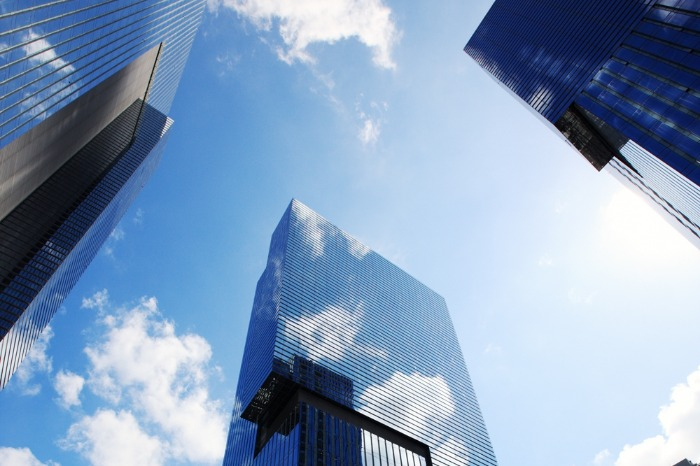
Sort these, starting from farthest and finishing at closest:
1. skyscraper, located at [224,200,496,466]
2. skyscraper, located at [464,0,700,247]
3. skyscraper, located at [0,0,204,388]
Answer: skyscraper, located at [224,200,496,466], skyscraper, located at [0,0,204,388], skyscraper, located at [464,0,700,247]

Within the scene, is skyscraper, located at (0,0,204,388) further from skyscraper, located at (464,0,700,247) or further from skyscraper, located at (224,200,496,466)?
skyscraper, located at (464,0,700,247)

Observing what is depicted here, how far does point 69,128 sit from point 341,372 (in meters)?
70.4

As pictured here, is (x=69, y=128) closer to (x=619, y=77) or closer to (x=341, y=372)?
(x=341, y=372)

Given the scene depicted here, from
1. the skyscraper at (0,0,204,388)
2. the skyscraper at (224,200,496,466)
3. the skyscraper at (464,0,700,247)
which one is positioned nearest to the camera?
the skyscraper at (464,0,700,247)

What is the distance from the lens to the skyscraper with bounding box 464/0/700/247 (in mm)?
43969

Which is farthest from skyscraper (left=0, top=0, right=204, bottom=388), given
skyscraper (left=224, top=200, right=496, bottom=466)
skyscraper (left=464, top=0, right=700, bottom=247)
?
A: skyscraper (left=464, top=0, right=700, bottom=247)

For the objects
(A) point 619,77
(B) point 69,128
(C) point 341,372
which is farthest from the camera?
(B) point 69,128

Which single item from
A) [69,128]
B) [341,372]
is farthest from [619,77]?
[69,128]

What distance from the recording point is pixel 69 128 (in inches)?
3484

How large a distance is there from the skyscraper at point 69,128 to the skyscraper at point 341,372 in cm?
4771

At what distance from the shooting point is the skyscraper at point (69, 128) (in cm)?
4828

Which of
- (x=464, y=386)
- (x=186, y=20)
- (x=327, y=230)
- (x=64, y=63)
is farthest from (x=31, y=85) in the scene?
(x=464, y=386)

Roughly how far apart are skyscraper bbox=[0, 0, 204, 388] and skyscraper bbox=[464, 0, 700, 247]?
201ft

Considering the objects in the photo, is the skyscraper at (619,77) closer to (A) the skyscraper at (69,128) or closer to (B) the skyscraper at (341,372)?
(B) the skyscraper at (341,372)
